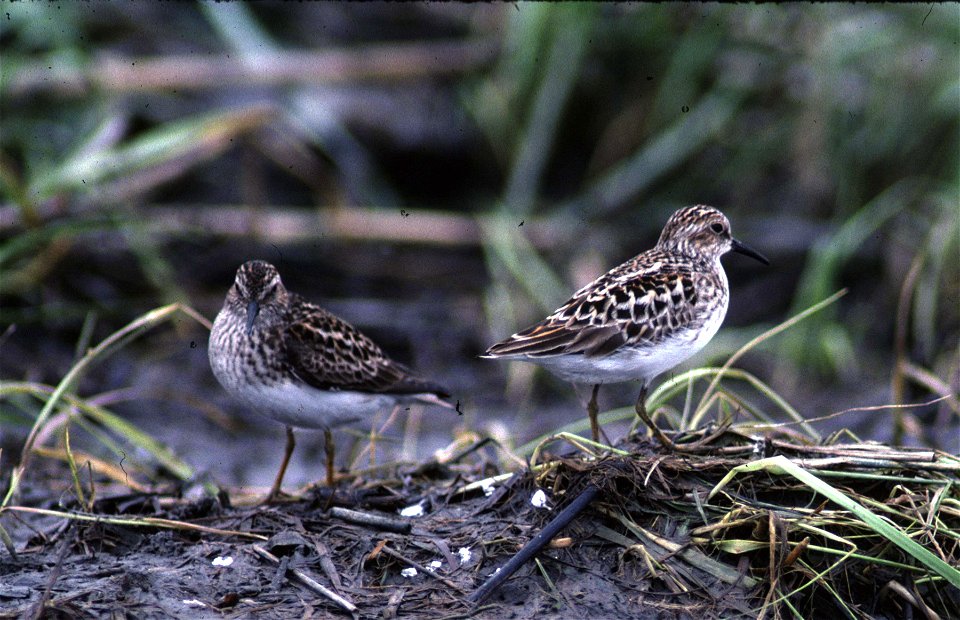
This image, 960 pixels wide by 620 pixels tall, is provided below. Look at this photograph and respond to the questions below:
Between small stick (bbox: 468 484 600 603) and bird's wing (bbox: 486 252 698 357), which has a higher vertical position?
bird's wing (bbox: 486 252 698 357)

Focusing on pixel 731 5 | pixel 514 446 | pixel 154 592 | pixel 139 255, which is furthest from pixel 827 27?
pixel 154 592

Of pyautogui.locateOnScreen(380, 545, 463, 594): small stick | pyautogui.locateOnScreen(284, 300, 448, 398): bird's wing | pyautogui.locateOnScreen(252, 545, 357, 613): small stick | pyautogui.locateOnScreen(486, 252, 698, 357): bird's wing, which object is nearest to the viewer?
pyautogui.locateOnScreen(252, 545, 357, 613): small stick

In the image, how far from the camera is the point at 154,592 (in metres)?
4.74

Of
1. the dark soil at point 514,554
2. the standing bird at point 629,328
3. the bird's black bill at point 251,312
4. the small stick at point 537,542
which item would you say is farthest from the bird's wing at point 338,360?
the small stick at point 537,542

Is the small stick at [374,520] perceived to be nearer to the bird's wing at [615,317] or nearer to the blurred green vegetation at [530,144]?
the bird's wing at [615,317]

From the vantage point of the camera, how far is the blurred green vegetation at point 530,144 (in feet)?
30.2

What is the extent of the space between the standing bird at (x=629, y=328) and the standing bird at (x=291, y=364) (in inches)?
37.8

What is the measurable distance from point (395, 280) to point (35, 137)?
3.16m

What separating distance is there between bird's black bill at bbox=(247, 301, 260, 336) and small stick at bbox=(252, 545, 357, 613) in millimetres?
1071

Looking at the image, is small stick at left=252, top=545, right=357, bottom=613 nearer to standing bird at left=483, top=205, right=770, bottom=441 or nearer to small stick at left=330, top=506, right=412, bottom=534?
small stick at left=330, top=506, right=412, bottom=534

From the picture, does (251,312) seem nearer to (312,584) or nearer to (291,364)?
(291,364)

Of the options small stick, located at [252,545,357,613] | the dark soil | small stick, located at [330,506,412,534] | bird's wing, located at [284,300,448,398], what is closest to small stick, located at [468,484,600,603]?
the dark soil

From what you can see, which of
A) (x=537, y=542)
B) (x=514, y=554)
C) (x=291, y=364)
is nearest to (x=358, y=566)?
(x=514, y=554)

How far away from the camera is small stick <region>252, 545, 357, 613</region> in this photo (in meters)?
4.62
